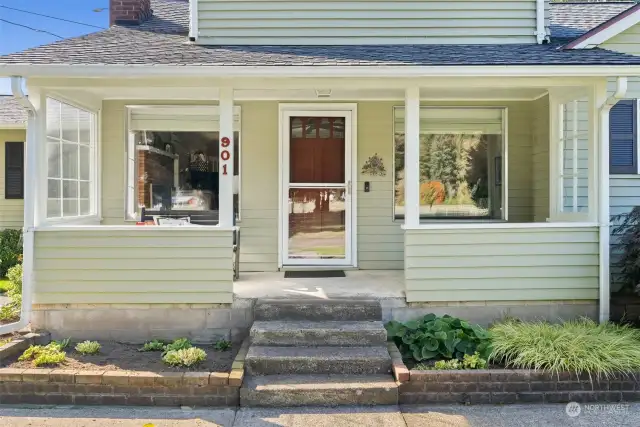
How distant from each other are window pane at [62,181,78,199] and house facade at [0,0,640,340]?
0.02 metres

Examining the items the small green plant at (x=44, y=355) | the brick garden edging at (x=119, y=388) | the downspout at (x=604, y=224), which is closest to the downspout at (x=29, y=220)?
the small green plant at (x=44, y=355)

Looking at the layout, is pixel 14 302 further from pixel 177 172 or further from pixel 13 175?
pixel 13 175

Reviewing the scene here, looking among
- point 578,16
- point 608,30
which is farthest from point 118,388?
point 578,16

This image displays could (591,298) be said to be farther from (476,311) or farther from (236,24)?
(236,24)

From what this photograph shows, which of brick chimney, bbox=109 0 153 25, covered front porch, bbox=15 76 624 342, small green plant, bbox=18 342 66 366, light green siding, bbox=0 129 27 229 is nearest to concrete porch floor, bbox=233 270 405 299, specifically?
covered front porch, bbox=15 76 624 342

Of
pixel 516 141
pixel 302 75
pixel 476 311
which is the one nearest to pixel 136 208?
pixel 302 75

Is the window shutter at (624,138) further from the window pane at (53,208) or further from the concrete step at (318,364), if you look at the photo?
the window pane at (53,208)

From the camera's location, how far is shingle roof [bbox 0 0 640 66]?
458 cm

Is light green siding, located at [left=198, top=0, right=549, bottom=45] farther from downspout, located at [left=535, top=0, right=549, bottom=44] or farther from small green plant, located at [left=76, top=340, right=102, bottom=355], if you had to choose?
small green plant, located at [left=76, top=340, right=102, bottom=355]

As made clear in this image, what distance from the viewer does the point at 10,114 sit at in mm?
10430

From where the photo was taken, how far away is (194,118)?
20.5ft

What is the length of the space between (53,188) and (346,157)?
3.46m

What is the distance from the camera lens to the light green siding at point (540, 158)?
594 centimetres

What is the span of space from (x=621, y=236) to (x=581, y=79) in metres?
1.71
